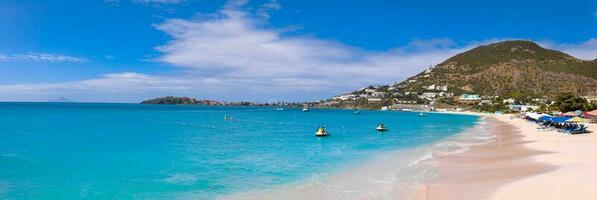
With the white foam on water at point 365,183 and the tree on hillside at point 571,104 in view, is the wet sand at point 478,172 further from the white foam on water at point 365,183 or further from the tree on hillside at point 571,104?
the tree on hillside at point 571,104

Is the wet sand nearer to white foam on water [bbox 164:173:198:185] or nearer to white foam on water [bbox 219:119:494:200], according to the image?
white foam on water [bbox 219:119:494:200]

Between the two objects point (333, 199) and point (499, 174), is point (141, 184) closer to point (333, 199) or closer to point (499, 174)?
point (333, 199)

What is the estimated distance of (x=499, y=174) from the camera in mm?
23062

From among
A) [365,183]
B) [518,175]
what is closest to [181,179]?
[365,183]

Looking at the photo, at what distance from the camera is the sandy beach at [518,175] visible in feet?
57.0

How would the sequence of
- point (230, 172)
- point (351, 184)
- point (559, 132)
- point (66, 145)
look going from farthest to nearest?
point (559, 132) < point (66, 145) < point (230, 172) < point (351, 184)

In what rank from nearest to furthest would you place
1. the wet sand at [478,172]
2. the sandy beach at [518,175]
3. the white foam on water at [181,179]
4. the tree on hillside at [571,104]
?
the sandy beach at [518,175], the wet sand at [478,172], the white foam on water at [181,179], the tree on hillside at [571,104]

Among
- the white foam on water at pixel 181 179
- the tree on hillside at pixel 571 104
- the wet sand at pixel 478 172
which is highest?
the tree on hillside at pixel 571 104

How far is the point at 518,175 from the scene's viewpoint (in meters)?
22.4

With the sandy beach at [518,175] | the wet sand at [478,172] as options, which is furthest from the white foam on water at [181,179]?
the sandy beach at [518,175]

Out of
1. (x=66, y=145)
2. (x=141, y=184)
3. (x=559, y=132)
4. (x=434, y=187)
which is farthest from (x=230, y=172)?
(x=559, y=132)

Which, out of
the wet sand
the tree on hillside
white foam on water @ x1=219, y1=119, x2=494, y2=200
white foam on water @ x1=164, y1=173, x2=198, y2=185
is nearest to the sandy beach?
the wet sand

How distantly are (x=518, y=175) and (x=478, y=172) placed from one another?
2165 millimetres

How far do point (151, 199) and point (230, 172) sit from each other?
7.07 metres
